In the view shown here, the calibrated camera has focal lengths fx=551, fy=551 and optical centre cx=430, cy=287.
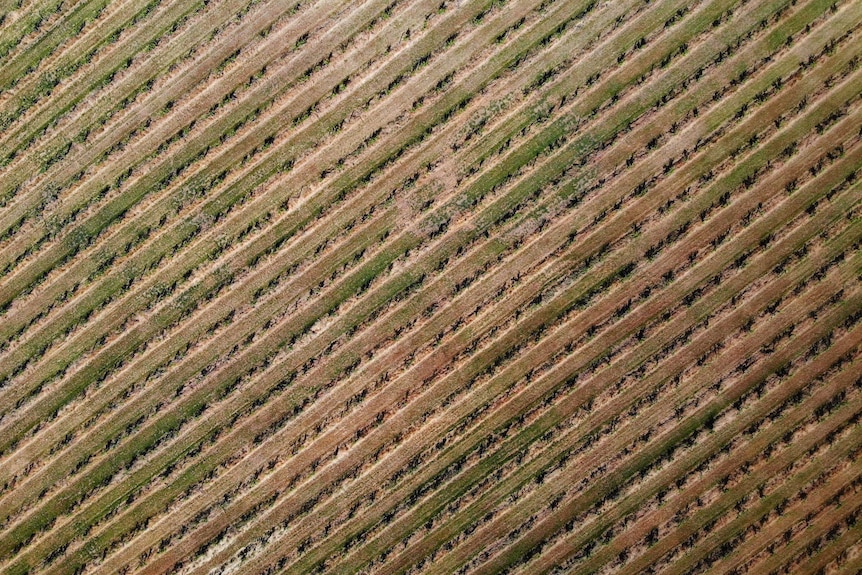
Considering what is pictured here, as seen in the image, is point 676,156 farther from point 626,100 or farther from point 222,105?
point 222,105

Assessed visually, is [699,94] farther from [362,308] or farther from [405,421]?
[405,421]

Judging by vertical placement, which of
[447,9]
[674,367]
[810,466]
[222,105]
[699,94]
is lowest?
[810,466]

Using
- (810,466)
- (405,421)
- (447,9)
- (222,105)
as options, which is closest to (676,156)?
(447,9)

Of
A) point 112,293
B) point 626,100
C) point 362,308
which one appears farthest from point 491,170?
point 112,293

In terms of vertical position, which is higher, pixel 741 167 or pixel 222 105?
pixel 222 105

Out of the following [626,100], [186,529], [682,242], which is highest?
[626,100]

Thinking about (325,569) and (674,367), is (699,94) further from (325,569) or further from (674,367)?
(325,569)

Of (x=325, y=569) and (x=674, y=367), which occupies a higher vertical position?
(x=325, y=569)
